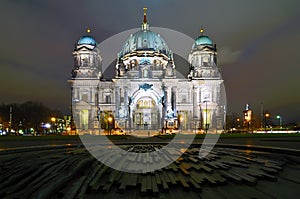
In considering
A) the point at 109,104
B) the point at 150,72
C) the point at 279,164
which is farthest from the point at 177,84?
the point at 279,164

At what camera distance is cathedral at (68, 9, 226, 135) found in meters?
65.8

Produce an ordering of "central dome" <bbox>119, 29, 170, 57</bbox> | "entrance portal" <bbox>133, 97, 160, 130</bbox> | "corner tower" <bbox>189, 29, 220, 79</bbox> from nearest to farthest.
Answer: "entrance portal" <bbox>133, 97, 160, 130</bbox> < "corner tower" <bbox>189, 29, 220, 79</bbox> < "central dome" <bbox>119, 29, 170, 57</bbox>

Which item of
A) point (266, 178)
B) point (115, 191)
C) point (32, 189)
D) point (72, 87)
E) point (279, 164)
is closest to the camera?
point (32, 189)

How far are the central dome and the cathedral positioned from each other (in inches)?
433

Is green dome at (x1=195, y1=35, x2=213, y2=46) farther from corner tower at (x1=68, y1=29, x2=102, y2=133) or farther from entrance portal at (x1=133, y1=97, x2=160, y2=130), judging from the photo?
corner tower at (x1=68, y1=29, x2=102, y2=133)

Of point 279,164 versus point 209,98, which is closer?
point 279,164

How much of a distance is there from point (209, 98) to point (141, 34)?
31.6 meters

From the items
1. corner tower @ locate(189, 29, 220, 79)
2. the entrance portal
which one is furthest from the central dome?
the entrance portal

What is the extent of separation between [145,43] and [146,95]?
20234 millimetres

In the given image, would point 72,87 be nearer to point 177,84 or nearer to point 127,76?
point 127,76

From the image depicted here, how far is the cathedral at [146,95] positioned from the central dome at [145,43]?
36.1 feet

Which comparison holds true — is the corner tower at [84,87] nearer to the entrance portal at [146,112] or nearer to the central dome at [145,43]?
the entrance portal at [146,112]

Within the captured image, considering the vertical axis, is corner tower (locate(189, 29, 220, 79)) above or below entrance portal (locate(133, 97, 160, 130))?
above

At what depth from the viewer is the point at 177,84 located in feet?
223
